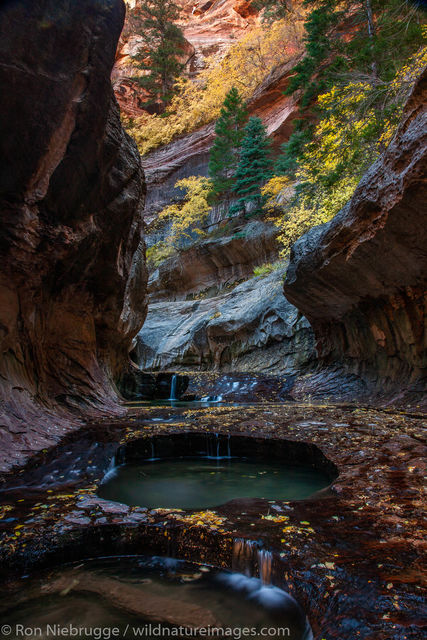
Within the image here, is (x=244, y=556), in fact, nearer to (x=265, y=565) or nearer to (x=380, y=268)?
(x=265, y=565)

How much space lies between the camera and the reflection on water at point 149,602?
1.85 m

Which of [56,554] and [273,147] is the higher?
[273,147]

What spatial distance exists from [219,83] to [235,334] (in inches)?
1115

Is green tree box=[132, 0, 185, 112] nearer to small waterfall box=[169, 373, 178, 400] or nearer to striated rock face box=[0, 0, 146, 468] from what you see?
small waterfall box=[169, 373, 178, 400]

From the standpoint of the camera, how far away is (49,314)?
753 centimetres

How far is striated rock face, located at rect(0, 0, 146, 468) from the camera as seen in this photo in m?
4.46

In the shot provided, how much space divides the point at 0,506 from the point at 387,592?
297 centimetres

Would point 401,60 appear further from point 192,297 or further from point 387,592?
point 192,297

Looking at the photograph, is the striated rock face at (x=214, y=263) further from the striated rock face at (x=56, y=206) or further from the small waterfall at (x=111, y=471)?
the small waterfall at (x=111, y=471)

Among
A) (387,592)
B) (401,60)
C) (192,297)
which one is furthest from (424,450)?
(192,297)

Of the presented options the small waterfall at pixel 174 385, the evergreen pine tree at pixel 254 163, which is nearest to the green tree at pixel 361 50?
the evergreen pine tree at pixel 254 163

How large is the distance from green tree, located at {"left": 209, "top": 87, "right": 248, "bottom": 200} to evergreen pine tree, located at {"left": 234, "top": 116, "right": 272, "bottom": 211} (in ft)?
6.35

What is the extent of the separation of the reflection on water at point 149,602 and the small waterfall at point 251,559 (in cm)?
5

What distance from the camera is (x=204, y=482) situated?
439cm
